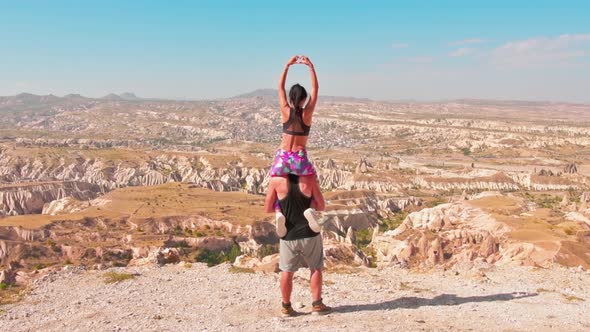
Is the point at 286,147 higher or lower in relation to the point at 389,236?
higher

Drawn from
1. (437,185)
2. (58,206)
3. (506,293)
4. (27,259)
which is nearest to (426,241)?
(506,293)

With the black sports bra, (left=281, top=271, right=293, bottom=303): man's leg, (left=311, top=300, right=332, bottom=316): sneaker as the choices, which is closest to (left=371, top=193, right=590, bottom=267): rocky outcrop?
(left=311, top=300, right=332, bottom=316): sneaker

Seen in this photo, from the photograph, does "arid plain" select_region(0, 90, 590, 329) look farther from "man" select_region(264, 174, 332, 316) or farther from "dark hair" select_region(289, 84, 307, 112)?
"dark hair" select_region(289, 84, 307, 112)

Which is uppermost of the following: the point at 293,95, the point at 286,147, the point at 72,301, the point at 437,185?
the point at 293,95

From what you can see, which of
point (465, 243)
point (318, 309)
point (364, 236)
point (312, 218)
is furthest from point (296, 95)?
point (364, 236)

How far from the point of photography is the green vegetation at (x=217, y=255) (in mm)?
44728

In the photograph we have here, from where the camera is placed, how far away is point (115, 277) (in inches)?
536

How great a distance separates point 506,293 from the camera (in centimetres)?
1208

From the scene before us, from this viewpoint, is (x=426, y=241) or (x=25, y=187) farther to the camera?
(x=25, y=187)

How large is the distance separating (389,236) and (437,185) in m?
73.7

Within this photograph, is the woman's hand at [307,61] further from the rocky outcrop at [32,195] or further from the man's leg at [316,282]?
the rocky outcrop at [32,195]

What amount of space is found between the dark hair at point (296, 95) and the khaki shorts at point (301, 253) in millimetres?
2515

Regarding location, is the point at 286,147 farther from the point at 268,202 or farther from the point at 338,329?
the point at 338,329

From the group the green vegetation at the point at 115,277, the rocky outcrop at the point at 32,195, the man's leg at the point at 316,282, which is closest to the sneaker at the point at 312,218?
the man's leg at the point at 316,282
